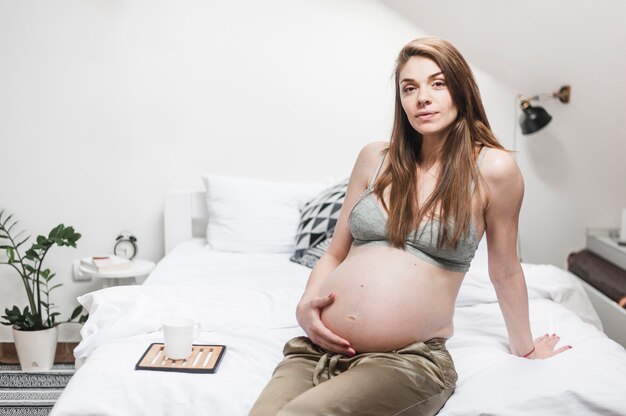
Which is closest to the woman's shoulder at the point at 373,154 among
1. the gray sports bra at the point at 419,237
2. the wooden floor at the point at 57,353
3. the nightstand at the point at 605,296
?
the gray sports bra at the point at 419,237

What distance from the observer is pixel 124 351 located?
145 centimetres

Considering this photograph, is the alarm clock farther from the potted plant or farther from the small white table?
the potted plant

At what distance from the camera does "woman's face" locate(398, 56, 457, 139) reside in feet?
4.64

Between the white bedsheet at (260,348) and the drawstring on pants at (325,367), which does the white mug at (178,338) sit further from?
the drawstring on pants at (325,367)

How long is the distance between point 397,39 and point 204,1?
2.81 feet

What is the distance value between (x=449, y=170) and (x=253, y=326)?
2.11ft

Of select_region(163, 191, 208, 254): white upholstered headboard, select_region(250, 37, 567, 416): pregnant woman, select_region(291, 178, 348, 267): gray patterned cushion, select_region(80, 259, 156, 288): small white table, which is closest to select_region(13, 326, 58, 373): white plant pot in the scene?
select_region(80, 259, 156, 288): small white table

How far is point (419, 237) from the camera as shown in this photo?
1371 mm

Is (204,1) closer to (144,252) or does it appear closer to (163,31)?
(163,31)

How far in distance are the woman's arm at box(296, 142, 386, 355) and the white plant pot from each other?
1.56 meters

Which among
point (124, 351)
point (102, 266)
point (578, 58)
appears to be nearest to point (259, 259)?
point (102, 266)

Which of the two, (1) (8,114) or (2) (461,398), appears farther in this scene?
(1) (8,114)

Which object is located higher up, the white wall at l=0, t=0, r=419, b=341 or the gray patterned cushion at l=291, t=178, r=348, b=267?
the white wall at l=0, t=0, r=419, b=341

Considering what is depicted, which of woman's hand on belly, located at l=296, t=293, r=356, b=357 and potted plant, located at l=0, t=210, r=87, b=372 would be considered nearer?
woman's hand on belly, located at l=296, t=293, r=356, b=357
